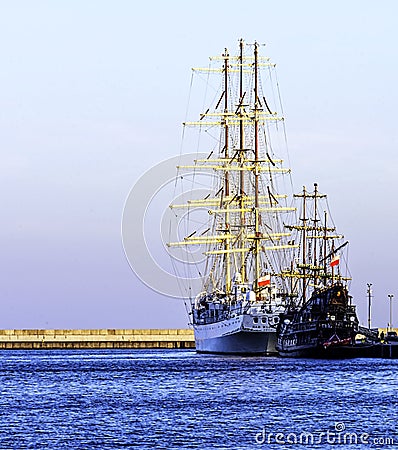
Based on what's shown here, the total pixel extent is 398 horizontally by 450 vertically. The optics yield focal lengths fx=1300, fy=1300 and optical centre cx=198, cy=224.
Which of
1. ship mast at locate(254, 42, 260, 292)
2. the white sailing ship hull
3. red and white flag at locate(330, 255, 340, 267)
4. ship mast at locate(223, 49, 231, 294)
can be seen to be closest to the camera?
red and white flag at locate(330, 255, 340, 267)

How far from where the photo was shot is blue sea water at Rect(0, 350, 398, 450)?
5475cm

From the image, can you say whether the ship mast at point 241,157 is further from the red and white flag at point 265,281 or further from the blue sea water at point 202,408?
the blue sea water at point 202,408

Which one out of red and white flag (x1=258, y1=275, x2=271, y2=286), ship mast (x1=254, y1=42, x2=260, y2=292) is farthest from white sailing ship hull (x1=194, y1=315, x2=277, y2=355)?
ship mast (x1=254, y1=42, x2=260, y2=292)

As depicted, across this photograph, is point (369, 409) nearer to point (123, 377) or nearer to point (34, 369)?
point (123, 377)

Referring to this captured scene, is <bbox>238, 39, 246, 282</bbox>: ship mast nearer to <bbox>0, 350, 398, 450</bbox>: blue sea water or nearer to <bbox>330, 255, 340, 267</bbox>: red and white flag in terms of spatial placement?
<bbox>330, 255, 340, 267</bbox>: red and white flag

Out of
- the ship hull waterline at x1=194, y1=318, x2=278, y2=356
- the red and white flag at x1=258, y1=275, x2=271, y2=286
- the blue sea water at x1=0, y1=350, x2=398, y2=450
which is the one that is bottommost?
A: the blue sea water at x1=0, y1=350, x2=398, y2=450

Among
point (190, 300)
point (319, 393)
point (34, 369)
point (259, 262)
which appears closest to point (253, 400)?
point (319, 393)

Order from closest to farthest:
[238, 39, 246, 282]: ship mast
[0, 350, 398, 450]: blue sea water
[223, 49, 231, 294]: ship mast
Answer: [0, 350, 398, 450]: blue sea water < [238, 39, 246, 282]: ship mast < [223, 49, 231, 294]: ship mast

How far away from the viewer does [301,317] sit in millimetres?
125688

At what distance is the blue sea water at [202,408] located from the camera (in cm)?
5475

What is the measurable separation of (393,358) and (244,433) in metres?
78.3

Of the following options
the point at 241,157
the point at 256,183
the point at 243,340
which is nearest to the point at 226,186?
the point at 241,157

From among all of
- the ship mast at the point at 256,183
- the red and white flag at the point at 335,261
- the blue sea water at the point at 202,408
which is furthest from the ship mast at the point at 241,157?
the blue sea water at the point at 202,408

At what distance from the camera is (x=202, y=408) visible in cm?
6850
